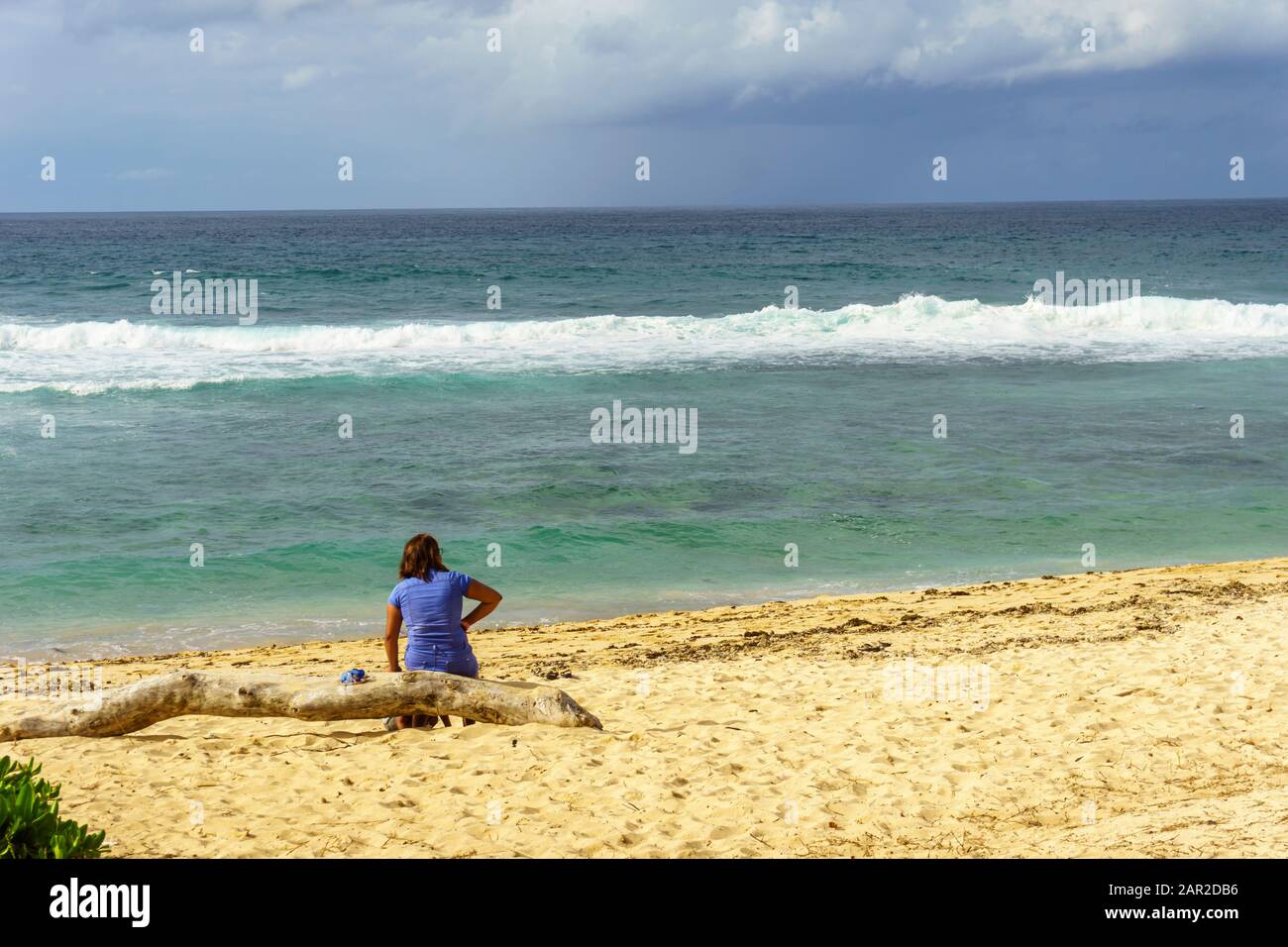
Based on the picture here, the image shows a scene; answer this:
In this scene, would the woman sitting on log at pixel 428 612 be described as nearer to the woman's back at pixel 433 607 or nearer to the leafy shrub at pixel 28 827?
the woman's back at pixel 433 607

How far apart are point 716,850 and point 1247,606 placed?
698cm

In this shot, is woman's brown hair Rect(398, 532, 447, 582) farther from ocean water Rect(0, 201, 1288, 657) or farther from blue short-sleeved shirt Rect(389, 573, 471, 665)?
ocean water Rect(0, 201, 1288, 657)

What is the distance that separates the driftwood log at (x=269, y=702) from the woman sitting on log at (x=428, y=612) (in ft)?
0.48

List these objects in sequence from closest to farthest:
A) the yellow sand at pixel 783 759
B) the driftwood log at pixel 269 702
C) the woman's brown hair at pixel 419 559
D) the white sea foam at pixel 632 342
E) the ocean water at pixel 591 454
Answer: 1. the yellow sand at pixel 783 759
2. the driftwood log at pixel 269 702
3. the woman's brown hair at pixel 419 559
4. the ocean water at pixel 591 454
5. the white sea foam at pixel 632 342

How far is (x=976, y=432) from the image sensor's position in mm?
19953

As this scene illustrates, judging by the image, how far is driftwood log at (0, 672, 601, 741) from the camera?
7359 millimetres

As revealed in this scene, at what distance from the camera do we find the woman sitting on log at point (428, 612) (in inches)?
293

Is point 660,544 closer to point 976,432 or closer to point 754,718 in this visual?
point 754,718

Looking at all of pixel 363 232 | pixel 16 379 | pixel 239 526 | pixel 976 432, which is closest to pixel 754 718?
pixel 239 526

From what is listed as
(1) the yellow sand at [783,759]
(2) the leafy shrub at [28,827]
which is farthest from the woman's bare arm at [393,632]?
(2) the leafy shrub at [28,827]

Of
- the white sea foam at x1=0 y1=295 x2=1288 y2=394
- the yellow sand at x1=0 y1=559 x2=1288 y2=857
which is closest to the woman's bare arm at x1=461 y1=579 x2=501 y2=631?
the yellow sand at x1=0 y1=559 x2=1288 y2=857

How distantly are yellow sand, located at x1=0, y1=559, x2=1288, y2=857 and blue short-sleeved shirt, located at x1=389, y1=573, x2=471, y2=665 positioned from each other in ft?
1.94
